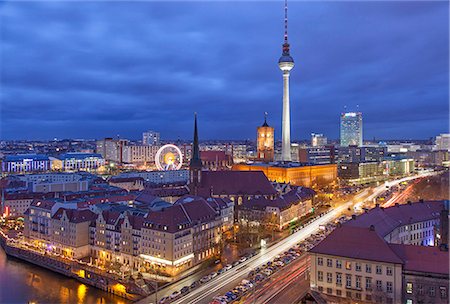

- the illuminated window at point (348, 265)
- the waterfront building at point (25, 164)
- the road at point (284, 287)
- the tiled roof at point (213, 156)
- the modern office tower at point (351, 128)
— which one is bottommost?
the road at point (284, 287)

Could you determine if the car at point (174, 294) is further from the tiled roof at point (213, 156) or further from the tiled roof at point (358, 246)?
the tiled roof at point (213, 156)

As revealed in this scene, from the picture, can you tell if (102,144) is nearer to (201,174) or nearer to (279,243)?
(201,174)

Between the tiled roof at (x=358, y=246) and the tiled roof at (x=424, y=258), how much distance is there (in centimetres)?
51

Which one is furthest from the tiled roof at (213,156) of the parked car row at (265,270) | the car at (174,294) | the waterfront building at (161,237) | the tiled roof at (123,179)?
the car at (174,294)

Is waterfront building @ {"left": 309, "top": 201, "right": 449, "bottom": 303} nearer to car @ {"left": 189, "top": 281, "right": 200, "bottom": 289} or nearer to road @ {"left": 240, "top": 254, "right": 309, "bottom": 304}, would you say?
road @ {"left": 240, "top": 254, "right": 309, "bottom": 304}

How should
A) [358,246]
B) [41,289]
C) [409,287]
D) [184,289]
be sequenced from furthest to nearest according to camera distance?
[41,289] < [184,289] < [358,246] < [409,287]

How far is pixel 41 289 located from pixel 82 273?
2675 mm

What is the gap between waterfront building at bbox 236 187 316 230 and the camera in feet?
119

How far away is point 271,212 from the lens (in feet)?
120

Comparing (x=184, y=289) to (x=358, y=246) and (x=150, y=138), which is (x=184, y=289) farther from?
(x=150, y=138)

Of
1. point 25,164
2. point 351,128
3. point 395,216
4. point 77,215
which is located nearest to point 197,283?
point 77,215

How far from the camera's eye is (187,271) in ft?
84.4

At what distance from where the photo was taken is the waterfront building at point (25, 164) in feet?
269

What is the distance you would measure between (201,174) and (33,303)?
23363 millimetres
